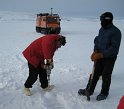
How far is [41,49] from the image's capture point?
6000 millimetres

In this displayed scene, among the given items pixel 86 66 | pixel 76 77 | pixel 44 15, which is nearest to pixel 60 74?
pixel 76 77

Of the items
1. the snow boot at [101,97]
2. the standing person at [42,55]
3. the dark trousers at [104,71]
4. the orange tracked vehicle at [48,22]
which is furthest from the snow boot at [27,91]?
the orange tracked vehicle at [48,22]

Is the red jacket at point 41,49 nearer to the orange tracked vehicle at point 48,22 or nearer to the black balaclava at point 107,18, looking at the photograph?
the black balaclava at point 107,18

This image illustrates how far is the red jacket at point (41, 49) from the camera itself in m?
5.69

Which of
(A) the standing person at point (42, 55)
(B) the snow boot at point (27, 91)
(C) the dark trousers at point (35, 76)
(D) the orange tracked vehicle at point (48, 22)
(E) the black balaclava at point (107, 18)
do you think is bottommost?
(D) the orange tracked vehicle at point (48, 22)

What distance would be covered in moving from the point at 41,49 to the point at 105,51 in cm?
130

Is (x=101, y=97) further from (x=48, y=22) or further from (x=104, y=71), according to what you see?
(x=48, y=22)

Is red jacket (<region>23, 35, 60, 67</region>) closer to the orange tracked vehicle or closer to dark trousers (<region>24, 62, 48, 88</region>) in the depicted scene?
dark trousers (<region>24, 62, 48, 88</region>)

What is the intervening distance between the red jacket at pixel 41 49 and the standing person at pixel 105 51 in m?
0.83

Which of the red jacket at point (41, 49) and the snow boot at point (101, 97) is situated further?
the snow boot at point (101, 97)

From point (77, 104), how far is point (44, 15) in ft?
69.7

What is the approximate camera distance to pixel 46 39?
5.72 m

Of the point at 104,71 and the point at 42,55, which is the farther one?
the point at 42,55

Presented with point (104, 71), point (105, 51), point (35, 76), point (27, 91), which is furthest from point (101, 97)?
point (27, 91)
